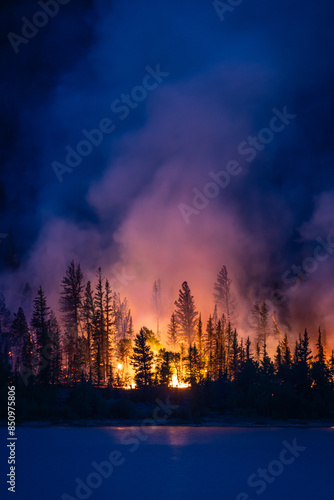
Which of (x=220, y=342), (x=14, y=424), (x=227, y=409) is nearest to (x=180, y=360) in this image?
(x=220, y=342)

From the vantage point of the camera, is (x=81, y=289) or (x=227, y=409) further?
(x=81, y=289)

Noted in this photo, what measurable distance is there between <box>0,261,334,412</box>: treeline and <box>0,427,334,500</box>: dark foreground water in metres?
13.2

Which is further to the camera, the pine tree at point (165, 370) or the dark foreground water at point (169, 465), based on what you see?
the pine tree at point (165, 370)

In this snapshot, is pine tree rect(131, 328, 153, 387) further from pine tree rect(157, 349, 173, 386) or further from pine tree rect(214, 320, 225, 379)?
pine tree rect(214, 320, 225, 379)

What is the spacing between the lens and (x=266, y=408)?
54.1 metres

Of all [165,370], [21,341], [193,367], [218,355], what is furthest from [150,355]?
[21,341]

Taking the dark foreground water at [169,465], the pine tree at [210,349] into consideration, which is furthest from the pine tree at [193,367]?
the dark foreground water at [169,465]

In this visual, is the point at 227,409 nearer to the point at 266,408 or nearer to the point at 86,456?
the point at 266,408

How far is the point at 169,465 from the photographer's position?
103ft

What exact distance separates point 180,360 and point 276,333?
104 ft

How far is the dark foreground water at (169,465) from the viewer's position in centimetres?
2544

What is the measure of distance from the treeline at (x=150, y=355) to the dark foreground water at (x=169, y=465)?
43.5 feet

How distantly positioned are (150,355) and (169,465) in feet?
103

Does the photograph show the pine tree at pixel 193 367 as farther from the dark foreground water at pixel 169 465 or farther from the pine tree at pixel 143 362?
the dark foreground water at pixel 169 465
